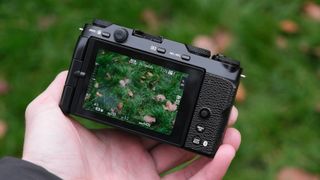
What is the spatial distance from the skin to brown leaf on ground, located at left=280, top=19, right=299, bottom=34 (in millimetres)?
877

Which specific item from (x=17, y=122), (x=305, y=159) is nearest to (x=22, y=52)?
(x=17, y=122)

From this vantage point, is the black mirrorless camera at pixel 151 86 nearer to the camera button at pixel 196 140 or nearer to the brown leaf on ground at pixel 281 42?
the camera button at pixel 196 140

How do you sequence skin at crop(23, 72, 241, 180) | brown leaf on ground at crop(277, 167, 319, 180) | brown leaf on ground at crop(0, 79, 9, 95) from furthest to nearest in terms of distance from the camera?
brown leaf on ground at crop(0, 79, 9, 95), brown leaf on ground at crop(277, 167, 319, 180), skin at crop(23, 72, 241, 180)

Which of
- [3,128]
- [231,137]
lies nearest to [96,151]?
[231,137]

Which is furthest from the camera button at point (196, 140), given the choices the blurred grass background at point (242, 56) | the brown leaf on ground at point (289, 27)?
the brown leaf on ground at point (289, 27)

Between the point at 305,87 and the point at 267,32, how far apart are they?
29 cm

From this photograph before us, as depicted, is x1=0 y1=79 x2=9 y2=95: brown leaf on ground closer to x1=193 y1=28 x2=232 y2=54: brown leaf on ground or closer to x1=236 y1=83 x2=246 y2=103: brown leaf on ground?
x1=193 y1=28 x2=232 y2=54: brown leaf on ground

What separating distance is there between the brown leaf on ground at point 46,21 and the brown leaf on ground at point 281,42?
37.5 inches

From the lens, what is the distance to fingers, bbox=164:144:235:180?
173 centimetres

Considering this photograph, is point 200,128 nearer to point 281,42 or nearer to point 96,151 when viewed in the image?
point 96,151

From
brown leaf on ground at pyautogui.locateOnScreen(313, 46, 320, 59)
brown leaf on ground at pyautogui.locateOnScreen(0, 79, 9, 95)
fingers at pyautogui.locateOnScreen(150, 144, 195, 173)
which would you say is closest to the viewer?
fingers at pyautogui.locateOnScreen(150, 144, 195, 173)

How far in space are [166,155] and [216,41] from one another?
→ 808 millimetres

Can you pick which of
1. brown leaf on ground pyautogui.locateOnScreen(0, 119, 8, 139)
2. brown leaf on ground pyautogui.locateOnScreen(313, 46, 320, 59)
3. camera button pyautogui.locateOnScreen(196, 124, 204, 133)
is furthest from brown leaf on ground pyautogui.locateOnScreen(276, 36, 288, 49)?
brown leaf on ground pyautogui.locateOnScreen(0, 119, 8, 139)

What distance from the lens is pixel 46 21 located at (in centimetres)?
259
